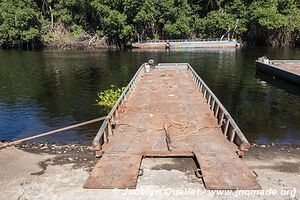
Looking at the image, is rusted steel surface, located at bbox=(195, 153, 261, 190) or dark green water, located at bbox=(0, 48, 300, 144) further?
dark green water, located at bbox=(0, 48, 300, 144)

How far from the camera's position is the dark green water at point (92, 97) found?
1605 cm

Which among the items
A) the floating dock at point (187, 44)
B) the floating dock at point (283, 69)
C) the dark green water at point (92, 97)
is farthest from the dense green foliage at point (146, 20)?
the floating dock at point (283, 69)

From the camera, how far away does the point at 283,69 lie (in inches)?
1048

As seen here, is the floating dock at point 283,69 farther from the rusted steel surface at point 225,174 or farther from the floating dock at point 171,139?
the rusted steel surface at point 225,174

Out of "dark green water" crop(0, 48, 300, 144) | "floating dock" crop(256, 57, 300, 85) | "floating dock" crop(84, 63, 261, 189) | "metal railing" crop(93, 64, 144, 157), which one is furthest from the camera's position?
"floating dock" crop(256, 57, 300, 85)

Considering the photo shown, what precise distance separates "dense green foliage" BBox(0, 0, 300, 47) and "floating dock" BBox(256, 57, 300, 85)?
2715 centimetres

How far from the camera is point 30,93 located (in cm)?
2427

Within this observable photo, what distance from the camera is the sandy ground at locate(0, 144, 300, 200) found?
7.85 m

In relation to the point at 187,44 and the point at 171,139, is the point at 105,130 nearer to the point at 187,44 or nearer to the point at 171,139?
the point at 171,139

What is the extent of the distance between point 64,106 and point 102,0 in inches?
1758

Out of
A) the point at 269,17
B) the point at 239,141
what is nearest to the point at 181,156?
the point at 239,141

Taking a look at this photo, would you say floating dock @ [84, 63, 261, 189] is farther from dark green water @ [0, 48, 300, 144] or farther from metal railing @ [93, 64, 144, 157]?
dark green water @ [0, 48, 300, 144]

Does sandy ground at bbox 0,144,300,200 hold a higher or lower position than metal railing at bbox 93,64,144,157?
lower

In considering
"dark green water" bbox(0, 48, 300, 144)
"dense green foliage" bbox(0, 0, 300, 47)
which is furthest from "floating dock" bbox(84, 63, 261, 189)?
"dense green foliage" bbox(0, 0, 300, 47)
